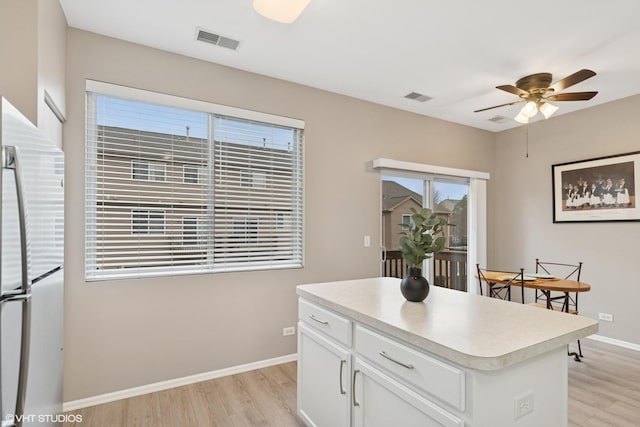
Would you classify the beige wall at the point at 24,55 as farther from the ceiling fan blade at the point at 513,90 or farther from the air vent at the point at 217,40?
the ceiling fan blade at the point at 513,90

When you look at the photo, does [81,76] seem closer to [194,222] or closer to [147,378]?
[194,222]

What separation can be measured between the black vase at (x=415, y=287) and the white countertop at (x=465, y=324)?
4cm

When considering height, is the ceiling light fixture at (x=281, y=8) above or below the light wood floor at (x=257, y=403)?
above

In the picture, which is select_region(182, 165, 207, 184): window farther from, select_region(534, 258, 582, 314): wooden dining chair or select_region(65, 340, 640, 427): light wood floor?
select_region(534, 258, 582, 314): wooden dining chair

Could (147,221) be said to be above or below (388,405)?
above

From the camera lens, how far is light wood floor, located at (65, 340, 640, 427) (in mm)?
2328

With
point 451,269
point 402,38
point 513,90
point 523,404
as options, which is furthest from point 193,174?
point 451,269

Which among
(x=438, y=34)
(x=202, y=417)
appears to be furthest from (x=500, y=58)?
(x=202, y=417)

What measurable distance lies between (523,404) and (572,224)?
3907 mm

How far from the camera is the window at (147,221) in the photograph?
271 centimetres

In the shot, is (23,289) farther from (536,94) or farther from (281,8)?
(536,94)

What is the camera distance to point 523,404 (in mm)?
1228

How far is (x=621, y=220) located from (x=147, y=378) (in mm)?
5042

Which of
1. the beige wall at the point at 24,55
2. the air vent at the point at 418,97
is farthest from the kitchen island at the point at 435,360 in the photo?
the air vent at the point at 418,97
